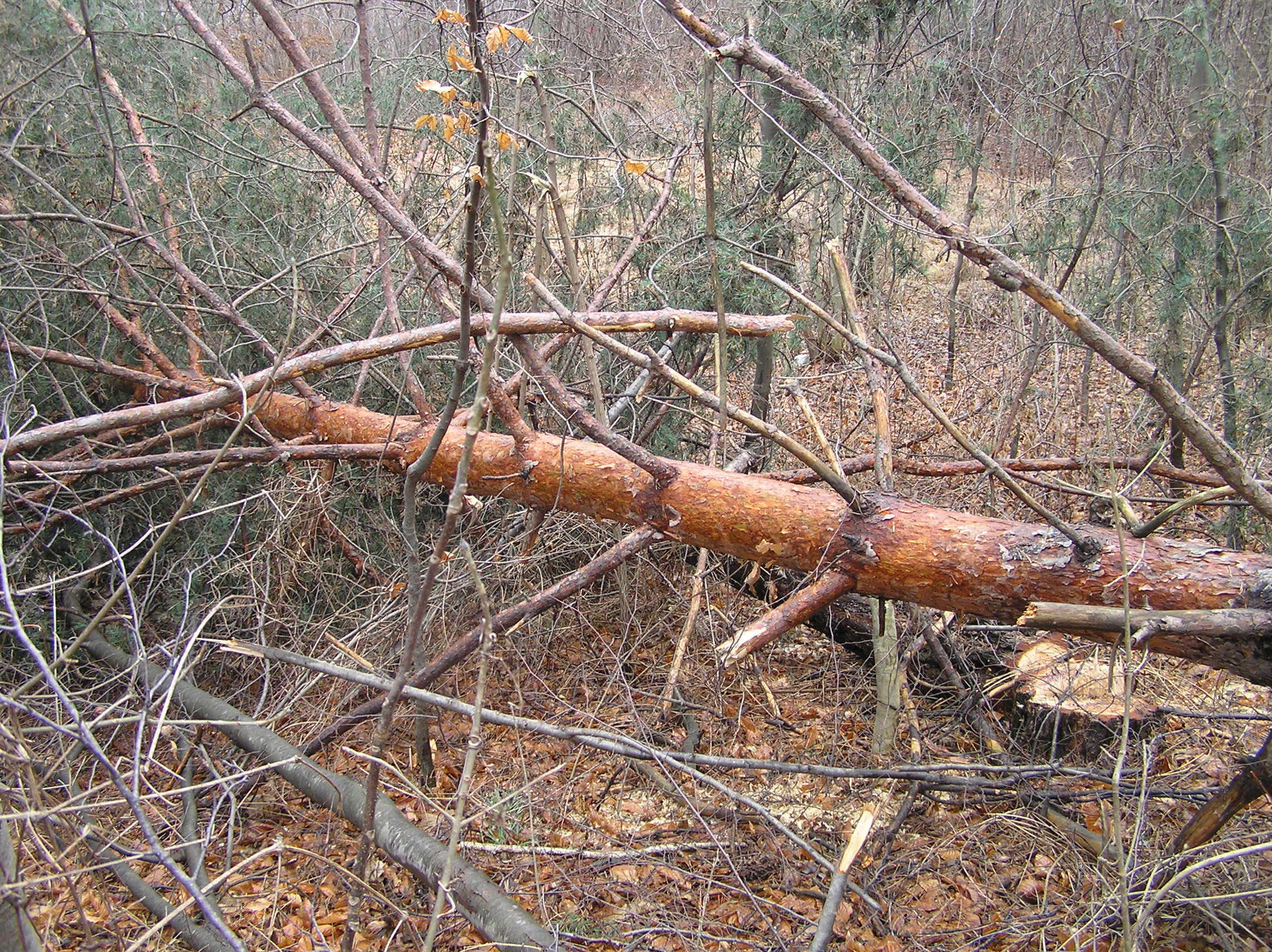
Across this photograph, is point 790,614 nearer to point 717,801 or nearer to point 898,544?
point 898,544

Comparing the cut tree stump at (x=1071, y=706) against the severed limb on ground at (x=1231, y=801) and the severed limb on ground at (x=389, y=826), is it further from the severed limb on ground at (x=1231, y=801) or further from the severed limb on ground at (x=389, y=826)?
the severed limb on ground at (x=389, y=826)

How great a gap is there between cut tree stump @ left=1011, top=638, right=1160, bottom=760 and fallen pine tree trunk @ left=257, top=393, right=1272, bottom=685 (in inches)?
35.4

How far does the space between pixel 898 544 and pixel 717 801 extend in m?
1.39

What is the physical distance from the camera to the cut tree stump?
10.5 ft

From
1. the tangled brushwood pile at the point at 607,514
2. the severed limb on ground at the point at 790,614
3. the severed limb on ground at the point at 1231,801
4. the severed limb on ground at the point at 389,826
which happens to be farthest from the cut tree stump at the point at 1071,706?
the severed limb on ground at the point at 389,826

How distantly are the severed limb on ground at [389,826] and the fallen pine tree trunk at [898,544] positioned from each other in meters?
1.20

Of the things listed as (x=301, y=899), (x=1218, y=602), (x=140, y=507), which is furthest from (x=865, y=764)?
(x=140, y=507)

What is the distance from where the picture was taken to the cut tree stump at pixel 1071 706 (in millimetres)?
3207

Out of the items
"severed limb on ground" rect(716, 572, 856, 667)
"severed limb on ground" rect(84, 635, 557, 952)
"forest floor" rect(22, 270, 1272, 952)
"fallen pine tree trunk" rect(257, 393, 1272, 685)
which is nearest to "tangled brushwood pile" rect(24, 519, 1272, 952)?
"forest floor" rect(22, 270, 1272, 952)

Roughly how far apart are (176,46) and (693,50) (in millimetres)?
3483

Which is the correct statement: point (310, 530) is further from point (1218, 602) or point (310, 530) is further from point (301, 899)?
point (1218, 602)

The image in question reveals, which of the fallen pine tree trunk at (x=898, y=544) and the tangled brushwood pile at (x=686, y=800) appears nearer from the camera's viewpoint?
the fallen pine tree trunk at (x=898, y=544)

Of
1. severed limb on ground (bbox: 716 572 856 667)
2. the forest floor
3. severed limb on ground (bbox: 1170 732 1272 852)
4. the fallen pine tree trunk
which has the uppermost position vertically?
the fallen pine tree trunk

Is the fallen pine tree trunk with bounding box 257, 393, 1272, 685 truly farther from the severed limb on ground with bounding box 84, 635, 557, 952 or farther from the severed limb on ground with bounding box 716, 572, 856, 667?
the severed limb on ground with bounding box 84, 635, 557, 952
